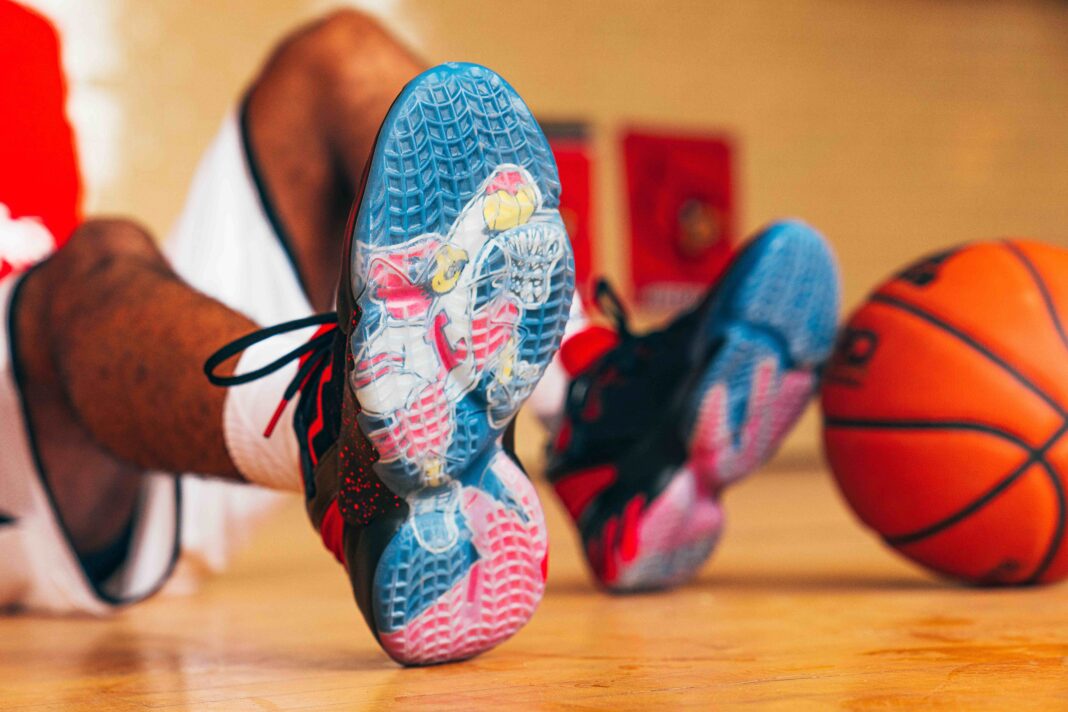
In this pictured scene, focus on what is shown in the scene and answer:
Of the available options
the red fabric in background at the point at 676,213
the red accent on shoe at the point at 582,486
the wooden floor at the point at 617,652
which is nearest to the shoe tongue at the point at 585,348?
the red accent on shoe at the point at 582,486

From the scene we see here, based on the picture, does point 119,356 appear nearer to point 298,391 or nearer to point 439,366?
point 298,391

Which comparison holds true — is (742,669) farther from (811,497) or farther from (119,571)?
(811,497)

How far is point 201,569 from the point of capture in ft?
Answer: 4.86

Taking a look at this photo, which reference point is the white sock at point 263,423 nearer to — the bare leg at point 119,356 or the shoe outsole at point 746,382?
the bare leg at point 119,356

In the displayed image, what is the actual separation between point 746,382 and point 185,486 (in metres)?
0.59

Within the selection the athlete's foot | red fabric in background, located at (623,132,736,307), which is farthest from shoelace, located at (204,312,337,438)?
red fabric in background, located at (623,132,736,307)

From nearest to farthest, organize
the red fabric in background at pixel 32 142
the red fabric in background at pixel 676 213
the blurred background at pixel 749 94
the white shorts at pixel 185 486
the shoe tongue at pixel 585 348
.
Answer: the white shorts at pixel 185 486
the shoe tongue at pixel 585 348
the red fabric in background at pixel 32 142
the blurred background at pixel 749 94
the red fabric in background at pixel 676 213

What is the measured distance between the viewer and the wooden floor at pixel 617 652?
2.57 ft

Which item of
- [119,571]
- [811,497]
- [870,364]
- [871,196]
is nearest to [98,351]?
[119,571]

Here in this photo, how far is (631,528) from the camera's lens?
134 cm

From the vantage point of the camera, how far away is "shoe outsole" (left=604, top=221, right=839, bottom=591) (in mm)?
1299

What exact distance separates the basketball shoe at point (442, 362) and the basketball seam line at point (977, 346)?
61 centimetres

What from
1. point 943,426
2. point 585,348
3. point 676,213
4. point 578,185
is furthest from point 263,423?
point 676,213

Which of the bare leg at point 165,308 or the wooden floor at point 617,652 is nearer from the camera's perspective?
the wooden floor at point 617,652
